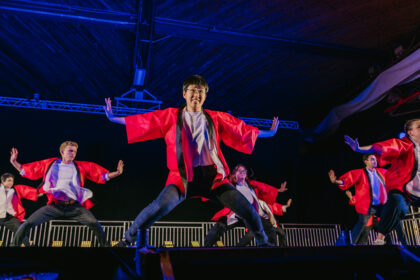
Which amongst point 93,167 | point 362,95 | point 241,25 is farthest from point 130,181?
point 362,95

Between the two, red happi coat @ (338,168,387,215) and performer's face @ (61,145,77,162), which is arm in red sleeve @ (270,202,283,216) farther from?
performer's face @ (61,145,77,162)

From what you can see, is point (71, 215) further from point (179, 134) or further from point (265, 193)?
point (265, 193)

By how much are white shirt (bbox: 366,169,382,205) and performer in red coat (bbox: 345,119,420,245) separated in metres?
1.93

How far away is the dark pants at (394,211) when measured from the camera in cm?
373

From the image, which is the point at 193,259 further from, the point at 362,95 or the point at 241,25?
the point at 362,95

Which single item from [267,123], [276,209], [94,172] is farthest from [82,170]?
[267,123]

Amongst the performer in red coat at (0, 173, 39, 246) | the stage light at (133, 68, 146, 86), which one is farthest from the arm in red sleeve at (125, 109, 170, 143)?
the performer in red coat at (0, 173, 39, 246)

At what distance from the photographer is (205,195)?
2857mm

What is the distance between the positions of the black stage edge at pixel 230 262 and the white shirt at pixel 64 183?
276 cm

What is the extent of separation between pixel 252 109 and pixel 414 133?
547cm

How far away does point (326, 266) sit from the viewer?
1.94 m

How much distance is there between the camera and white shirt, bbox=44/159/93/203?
4.91 meters

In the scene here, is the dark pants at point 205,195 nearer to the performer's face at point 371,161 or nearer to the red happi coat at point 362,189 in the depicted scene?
the red happi coat at point 362,189

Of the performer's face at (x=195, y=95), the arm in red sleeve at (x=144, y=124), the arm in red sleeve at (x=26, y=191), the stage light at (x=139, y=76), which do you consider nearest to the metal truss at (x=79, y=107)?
the stage light at (x=139, y=76)
